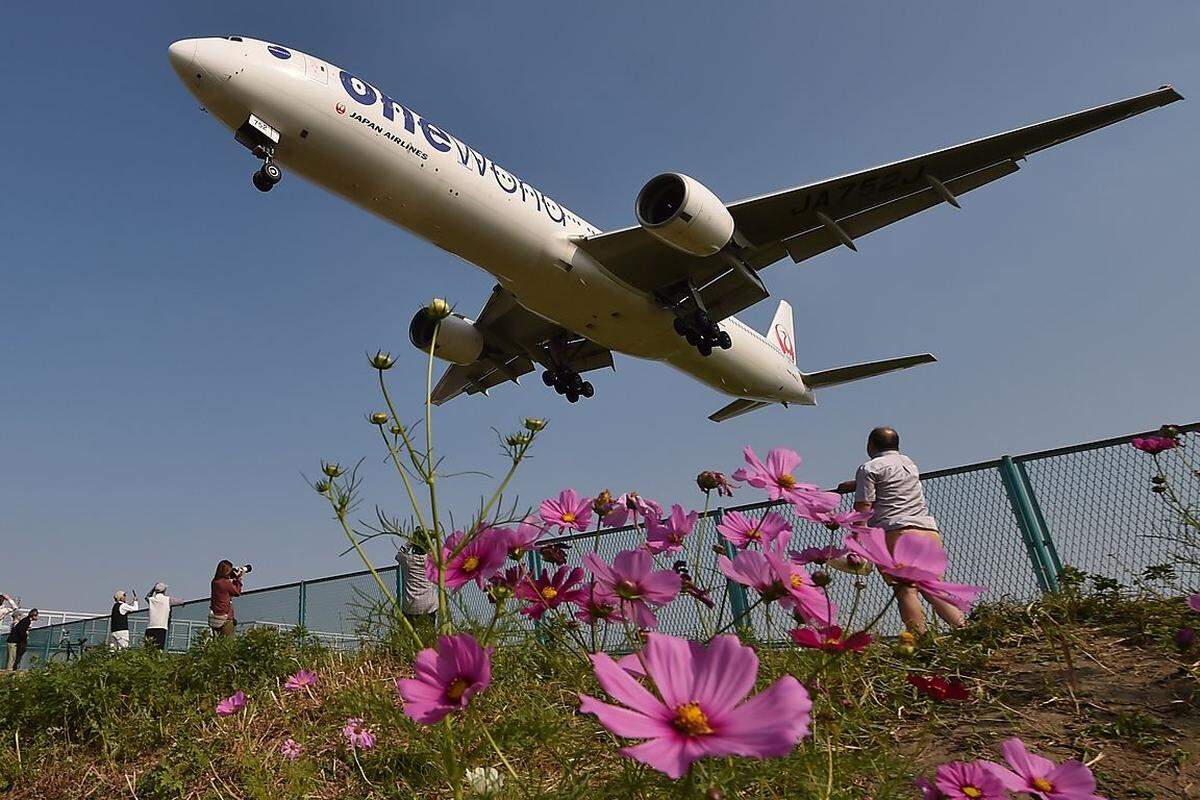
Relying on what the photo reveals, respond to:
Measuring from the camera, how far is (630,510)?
1.79 meters

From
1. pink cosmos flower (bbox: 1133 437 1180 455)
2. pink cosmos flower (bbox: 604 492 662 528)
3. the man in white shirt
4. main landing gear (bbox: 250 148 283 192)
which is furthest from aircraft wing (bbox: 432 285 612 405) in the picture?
pink cosmos flower (bbox: 604 492 662 528)

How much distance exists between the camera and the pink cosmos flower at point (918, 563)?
1.04 meters

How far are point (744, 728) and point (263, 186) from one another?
475 inches

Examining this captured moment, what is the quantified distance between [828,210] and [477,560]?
14249 millimetres

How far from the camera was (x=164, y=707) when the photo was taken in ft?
15.4

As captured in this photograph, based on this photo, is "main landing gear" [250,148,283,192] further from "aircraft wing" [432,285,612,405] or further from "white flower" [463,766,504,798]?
"white flower" [463,766,504,798]

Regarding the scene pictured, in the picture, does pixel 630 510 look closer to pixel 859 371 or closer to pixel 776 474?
pixel 776 474

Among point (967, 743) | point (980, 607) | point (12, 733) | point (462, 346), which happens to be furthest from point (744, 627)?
point (462, 346)

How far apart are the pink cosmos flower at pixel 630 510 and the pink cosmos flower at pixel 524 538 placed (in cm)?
25

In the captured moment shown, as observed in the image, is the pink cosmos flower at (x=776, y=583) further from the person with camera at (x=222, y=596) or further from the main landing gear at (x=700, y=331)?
the main landing gear at (x=700, y=331)

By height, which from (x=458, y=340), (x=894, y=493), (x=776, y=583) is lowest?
(x=776, y=583)

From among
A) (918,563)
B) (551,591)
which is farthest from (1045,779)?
(551,591)

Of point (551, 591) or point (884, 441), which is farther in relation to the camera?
point (884, 441)

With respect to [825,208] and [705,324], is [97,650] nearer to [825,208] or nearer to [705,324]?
[705,324]
